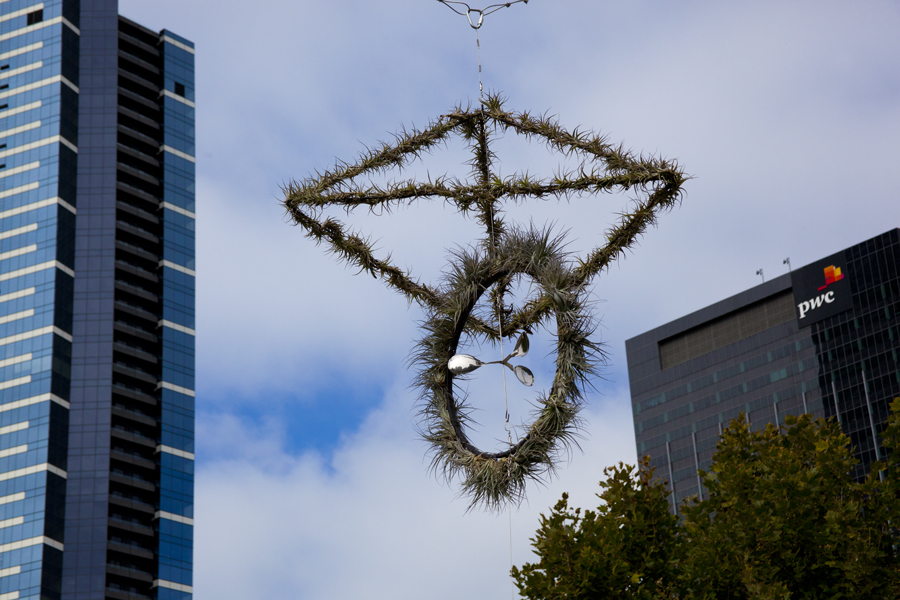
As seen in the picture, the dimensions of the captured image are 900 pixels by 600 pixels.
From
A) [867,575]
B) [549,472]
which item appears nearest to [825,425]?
[867,575]

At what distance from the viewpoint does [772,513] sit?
47.2 ft

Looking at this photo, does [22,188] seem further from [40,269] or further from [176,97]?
[176,97]

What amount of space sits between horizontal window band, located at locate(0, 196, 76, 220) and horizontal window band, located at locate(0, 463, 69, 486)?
1084 inches

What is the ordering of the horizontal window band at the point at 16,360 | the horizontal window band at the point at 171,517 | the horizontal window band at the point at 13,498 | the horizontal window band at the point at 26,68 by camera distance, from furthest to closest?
the horizontal window band at the point at 26,68 → the horizontal window band at the point at 16,360 → the horizontal window band at the point at 171,517 → the horizontal window band at the point at 13,498

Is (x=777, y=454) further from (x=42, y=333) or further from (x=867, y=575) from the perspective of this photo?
(x=42, y=333)

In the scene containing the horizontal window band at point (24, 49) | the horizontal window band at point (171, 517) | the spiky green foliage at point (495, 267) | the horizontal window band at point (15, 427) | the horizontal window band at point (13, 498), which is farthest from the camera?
the horizontal window band at point (24, 49)

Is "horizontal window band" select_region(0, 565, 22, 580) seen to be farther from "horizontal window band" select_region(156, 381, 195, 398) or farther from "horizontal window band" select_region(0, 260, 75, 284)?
"horizontal window band" select_region(0, 260, 75, 284)

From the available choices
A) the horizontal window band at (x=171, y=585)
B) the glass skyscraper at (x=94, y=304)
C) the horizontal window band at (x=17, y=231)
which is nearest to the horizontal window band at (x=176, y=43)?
the glass skyscraper at (x=94, y=304)

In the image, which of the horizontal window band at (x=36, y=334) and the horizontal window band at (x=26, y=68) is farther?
the horizontal window band at (x=26, y=68)

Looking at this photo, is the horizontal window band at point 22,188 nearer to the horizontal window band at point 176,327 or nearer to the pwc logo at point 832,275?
the horizontal window band at point 176,327

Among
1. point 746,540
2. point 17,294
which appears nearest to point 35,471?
point 17,294

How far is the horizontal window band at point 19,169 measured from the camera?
415 ft

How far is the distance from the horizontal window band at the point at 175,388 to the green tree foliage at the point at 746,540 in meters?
111

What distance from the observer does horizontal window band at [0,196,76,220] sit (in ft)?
407
